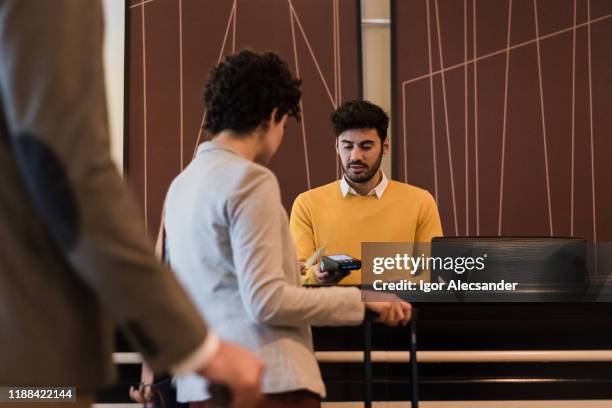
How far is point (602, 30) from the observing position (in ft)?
14.3

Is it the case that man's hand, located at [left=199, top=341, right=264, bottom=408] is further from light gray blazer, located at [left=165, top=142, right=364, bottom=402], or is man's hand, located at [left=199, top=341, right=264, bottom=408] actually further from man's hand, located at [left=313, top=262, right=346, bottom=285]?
man's hand, located at [left=313, top=262, right=346, bottom=285]

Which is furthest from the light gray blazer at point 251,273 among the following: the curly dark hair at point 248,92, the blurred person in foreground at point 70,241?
the blurred person in foreground at point 70,241

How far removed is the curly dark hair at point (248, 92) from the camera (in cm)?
157

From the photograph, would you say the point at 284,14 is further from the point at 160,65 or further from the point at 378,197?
the point at 378,197

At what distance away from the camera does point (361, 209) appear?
357cm

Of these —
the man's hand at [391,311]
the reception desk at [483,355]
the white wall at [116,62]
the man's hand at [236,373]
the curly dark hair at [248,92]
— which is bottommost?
the reception desk at [483,355]

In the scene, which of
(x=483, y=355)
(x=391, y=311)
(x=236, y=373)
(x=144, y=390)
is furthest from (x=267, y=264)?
(x=483, y=355)

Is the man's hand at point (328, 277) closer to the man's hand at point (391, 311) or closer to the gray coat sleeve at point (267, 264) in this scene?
the man's hand at point (391, 311)

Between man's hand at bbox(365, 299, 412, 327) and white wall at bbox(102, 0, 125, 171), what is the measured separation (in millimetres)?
2953

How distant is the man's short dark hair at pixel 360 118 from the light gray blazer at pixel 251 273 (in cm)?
202

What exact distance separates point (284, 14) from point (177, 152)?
992 millimetres

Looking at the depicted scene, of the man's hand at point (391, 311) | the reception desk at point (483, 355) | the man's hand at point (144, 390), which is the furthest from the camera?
the reception desk at point (483, 355)

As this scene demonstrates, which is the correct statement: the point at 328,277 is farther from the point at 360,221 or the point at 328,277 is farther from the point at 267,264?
the point at 360,221

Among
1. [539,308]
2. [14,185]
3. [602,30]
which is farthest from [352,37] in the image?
[14,185]
